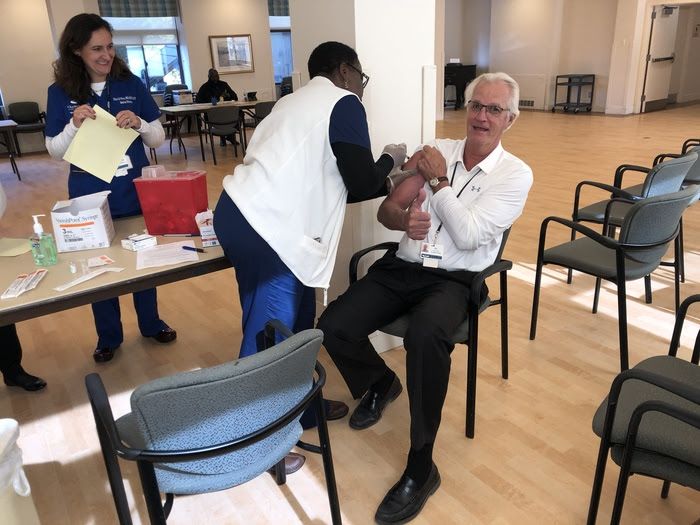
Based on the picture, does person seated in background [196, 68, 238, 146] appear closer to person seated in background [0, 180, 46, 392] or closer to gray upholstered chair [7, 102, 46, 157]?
gray upholstered chair [7, 102, 46, 157]

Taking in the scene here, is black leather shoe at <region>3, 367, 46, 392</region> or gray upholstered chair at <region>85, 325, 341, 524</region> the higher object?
gray upholstered chair at <region>85, 325, 341, 524</region>

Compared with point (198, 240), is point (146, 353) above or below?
below

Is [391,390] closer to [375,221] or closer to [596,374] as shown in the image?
[375,221]

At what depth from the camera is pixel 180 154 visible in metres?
9.50

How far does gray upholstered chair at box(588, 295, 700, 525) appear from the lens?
1275 mm

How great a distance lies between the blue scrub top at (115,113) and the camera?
240 cm

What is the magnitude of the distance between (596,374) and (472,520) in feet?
3.66

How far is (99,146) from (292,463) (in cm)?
144

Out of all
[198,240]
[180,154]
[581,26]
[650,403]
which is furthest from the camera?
[581,26]

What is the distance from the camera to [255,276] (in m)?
1.86

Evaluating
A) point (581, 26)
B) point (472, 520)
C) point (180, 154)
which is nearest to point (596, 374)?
point (472, 520)

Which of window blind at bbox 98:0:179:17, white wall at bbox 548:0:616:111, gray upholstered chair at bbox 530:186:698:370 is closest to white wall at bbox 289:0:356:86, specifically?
gray upholstered chair at bbox 530:186:698:370

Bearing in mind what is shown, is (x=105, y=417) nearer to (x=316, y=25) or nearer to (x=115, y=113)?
(x=115, y=113)

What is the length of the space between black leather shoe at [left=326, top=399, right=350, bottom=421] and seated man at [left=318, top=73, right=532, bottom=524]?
0.21 ft
